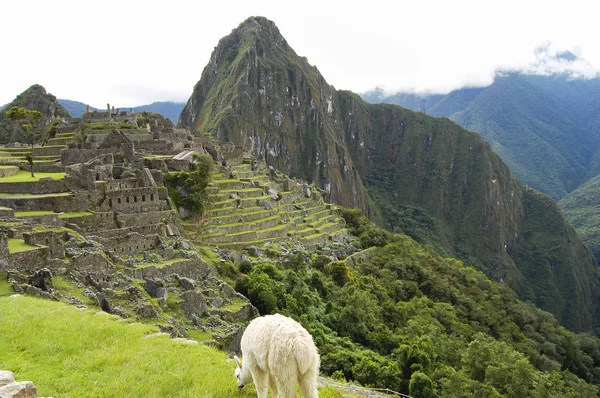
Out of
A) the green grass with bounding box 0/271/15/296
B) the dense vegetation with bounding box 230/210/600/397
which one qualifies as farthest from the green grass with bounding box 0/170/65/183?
the dense vegetation with bounding box 230/210/600/397

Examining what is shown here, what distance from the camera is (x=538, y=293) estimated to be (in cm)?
13550

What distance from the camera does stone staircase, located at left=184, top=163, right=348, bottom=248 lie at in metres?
32.0

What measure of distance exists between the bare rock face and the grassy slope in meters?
1.09

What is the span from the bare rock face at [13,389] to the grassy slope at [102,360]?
1094 millimetres

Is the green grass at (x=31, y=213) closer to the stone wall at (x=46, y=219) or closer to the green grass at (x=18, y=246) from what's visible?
the stone wall at (x=46, y=219)

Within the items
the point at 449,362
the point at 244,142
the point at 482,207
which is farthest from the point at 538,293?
the point at 449,362

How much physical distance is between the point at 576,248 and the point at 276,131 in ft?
390

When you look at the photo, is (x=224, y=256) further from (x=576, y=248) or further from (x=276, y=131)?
(x=576, y=248)

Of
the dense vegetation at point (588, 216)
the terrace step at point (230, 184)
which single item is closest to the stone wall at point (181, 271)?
the terrace step at point (230, 184)

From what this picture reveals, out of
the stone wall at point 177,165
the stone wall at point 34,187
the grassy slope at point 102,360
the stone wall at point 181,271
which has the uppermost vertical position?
the stone wall at point 177,165

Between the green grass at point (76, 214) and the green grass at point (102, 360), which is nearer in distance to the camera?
the green grass at point (102, 360)

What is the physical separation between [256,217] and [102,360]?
29.2 m

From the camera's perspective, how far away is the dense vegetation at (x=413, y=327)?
74.3 ft

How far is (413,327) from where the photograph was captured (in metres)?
32.8
